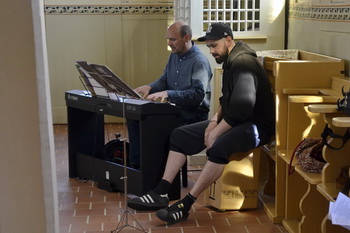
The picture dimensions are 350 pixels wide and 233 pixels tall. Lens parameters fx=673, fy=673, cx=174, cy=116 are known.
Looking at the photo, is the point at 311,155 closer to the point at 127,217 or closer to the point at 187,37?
the point at 127,217

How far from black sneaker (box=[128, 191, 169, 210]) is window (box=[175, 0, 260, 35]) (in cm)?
177

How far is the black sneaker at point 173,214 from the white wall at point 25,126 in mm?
1987

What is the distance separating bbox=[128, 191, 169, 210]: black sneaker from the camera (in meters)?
4.83

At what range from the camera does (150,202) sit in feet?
15.9

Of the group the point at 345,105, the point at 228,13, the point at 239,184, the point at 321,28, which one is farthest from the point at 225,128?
the point at 228,13

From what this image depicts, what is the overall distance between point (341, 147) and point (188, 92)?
1879mm

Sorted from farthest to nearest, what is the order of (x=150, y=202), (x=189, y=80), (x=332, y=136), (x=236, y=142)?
(x=189, y=80) → (x=150, y=202) → (x=236, y=142) → (x=332, y=136)

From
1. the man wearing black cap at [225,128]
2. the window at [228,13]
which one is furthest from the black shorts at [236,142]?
the window at [228,13]

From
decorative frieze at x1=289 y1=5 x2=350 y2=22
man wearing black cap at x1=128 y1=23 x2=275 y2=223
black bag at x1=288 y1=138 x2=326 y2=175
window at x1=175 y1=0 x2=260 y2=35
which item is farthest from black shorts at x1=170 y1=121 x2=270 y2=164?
window at x1=175 y1=0 x2=260 y2=35

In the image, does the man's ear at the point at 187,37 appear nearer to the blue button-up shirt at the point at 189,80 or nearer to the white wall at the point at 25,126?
the blue button-up shirt at the point at 189,80

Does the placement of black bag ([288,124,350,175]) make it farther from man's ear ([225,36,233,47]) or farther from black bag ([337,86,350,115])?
man's ear ([225,36,233,47])

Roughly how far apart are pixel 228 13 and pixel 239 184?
1827mm

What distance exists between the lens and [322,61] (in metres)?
4.57

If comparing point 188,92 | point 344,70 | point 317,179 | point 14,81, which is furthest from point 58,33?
point 14,81
